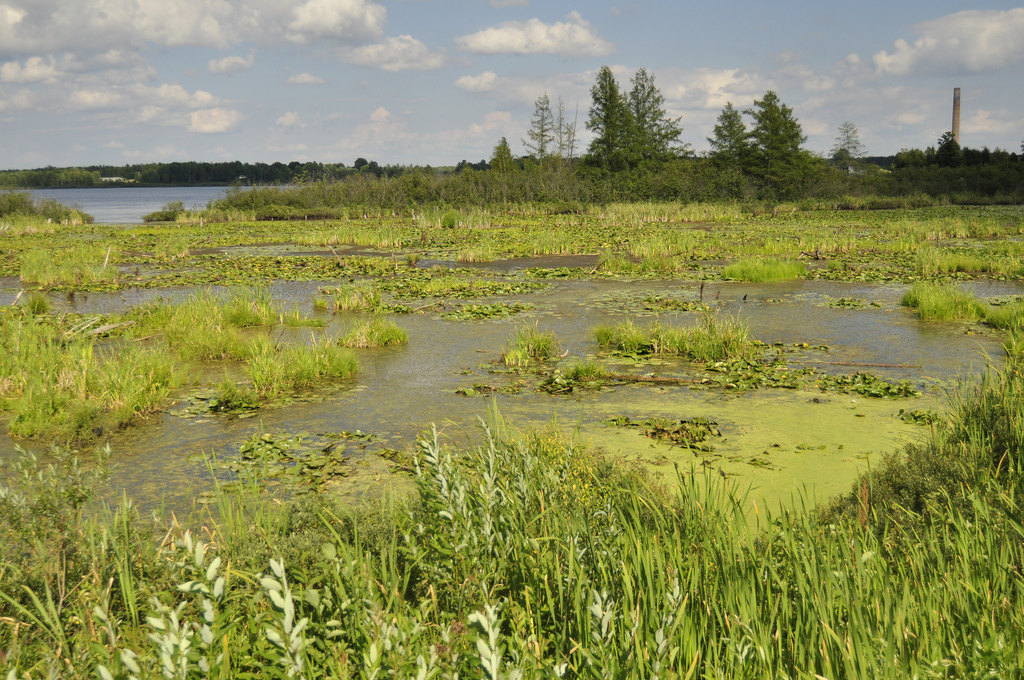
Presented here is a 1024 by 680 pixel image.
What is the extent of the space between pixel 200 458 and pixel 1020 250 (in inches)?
800

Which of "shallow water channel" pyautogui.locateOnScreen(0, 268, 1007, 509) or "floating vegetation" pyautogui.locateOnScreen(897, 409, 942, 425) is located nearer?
"shallow water channel" pyautogui.locateOnScreen(0, 268, 1007, 509)

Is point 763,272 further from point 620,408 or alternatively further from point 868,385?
point 620,408

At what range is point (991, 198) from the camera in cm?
4072

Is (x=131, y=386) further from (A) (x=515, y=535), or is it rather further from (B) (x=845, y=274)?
(B) (x=845, y=274)

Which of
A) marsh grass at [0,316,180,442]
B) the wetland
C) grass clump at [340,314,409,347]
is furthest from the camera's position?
grass clump at [340,314,409,347]

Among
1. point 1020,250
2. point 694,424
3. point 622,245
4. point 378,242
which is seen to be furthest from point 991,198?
point 694,424

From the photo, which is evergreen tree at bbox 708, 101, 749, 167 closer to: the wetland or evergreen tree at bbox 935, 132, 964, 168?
evergreen tree at bbox 935, 132, 964, 168

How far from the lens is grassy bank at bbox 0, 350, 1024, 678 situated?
2.02m

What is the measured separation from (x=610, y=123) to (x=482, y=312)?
4576cm

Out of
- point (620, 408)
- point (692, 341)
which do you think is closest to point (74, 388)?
point (620, 408)

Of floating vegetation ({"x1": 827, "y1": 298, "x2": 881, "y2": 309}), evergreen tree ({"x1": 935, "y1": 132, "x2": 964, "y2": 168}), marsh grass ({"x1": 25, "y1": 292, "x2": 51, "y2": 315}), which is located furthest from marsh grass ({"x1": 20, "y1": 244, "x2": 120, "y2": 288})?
evergreen tree ({"x1": 935, "y1": 132, "x2": 964, "y2": 168})

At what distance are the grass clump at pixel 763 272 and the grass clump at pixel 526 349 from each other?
26.8 feet

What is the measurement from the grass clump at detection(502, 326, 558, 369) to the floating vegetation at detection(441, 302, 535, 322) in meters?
2.62

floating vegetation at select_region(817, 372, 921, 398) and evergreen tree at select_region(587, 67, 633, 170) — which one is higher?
evergreen tree at select_region(587, 67, 633, 170)
